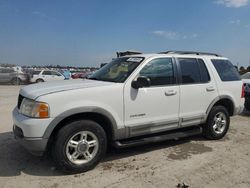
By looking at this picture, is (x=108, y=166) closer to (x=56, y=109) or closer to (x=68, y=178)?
(x=68, y=178)

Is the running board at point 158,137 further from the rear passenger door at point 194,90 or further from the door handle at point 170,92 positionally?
the door handle at point 170,92

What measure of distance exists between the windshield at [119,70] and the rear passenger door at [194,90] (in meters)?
0.98

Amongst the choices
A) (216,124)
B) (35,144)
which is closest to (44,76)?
(216,124)

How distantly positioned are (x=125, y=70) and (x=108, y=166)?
1.70 meters

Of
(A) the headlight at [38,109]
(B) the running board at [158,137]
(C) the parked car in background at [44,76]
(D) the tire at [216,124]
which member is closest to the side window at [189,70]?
(D) the tire at [216,124]

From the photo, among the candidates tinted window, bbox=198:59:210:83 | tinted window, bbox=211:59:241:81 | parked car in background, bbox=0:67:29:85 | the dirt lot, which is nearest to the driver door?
the dirt lot

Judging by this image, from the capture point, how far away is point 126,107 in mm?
4434

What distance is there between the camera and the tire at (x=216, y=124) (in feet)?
19.1

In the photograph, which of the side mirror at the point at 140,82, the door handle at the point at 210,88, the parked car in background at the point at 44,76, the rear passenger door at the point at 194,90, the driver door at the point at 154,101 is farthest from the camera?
the parked car in background at the point at 44,76

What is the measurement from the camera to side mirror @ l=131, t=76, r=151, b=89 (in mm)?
4391

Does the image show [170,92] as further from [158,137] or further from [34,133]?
[34,133]

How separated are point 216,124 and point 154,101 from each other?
209 cm

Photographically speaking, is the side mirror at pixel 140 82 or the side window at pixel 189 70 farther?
the side window at pixel 189 70

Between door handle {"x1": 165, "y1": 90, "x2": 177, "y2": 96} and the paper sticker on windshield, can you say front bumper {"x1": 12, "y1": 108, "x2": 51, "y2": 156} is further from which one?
door handle {"x1": 165, "y1": 90, "x2": 177, "y2": 96}
